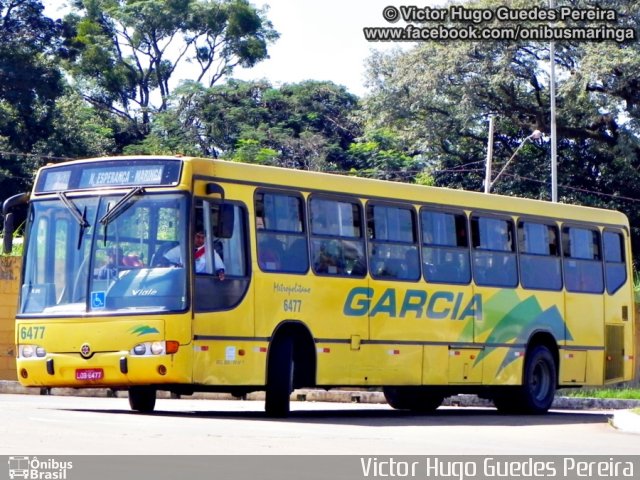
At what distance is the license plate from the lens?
1509 cm

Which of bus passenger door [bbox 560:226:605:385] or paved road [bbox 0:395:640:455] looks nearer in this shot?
paved road [bbox 0:395:640:455]

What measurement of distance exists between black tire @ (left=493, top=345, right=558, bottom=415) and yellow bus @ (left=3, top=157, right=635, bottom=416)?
0.04 m

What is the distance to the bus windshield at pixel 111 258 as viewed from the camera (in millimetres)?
15078

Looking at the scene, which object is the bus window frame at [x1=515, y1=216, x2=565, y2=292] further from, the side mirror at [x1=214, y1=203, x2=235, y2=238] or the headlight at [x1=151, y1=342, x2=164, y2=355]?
the headlight at [x1=151, y1=342, x2=164, y2=355]

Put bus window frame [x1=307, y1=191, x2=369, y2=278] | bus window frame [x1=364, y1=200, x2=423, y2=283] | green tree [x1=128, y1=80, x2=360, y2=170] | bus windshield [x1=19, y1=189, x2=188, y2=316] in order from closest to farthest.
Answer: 1. bus windshield [x1=19, y1=189, x2=188, y2=316]
2. bus window frame [x1=307, y1=191, x2=369, y2=278]
3. bus window frame [x1=364, y1=200, x2=423, y2=283]
4. green tree [x1=128, y1=80, x2=360, y2=170]

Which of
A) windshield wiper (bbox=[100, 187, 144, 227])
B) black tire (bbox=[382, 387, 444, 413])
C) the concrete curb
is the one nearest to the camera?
windshield wiper (bbox=[100, 187, 144, 227])

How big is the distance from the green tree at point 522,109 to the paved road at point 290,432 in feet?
80.2

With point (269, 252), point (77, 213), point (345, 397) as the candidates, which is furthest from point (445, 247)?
point (77, 213)

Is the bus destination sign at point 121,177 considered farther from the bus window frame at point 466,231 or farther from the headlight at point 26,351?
the bus window frame at point 466,231

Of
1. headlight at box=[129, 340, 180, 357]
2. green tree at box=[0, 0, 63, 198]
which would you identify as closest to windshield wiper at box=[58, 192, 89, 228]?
headlight at box=[129, 340, 180, 357]

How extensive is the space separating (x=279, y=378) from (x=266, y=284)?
3.61ft

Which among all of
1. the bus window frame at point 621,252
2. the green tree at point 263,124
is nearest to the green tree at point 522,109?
the green tree at point 263,124

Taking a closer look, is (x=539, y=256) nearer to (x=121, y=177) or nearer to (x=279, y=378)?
(x=279, y=378)
